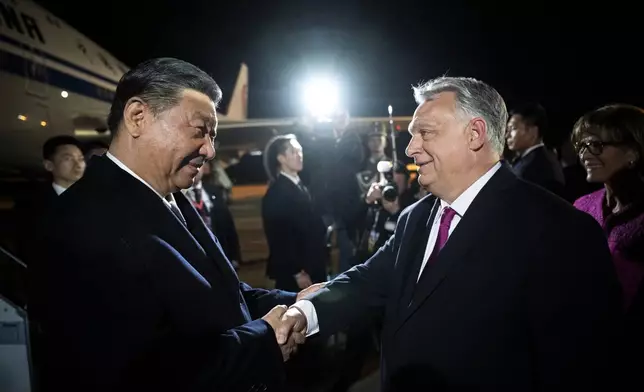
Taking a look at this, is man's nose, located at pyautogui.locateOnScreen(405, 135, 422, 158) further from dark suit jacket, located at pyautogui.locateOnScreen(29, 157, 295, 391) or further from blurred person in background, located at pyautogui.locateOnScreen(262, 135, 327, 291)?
blurred person in background, located at pyautogui.locateOnScreen(262, 135, 327, 291)

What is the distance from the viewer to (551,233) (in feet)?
5.20

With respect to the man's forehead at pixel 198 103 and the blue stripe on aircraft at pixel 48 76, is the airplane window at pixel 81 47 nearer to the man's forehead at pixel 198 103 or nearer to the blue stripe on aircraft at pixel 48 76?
the blue stripe on aircraft at pixel 48 76

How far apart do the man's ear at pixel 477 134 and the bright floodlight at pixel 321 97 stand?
4468 millimetres

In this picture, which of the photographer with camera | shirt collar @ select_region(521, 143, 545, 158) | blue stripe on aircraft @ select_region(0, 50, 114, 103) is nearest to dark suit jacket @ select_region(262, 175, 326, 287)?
the photographer with camera

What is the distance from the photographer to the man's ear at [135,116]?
164cm

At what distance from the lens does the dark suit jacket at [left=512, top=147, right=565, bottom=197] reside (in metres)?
4.43

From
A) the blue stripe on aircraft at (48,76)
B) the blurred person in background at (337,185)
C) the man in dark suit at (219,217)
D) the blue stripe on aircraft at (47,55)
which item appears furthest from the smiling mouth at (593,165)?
the blue stripe on aircraft at (47,55)

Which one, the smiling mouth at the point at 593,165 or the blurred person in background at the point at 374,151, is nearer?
the smiling mouth at the point at 593,165

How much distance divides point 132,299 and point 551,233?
130cm

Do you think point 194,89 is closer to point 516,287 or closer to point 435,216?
point 435,216

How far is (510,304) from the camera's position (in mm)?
1604

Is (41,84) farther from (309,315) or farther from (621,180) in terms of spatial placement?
(621,180)

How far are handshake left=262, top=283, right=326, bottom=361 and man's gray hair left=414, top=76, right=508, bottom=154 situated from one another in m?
1.05

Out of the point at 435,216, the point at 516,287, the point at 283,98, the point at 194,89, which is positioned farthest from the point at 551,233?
the point at 283,98
